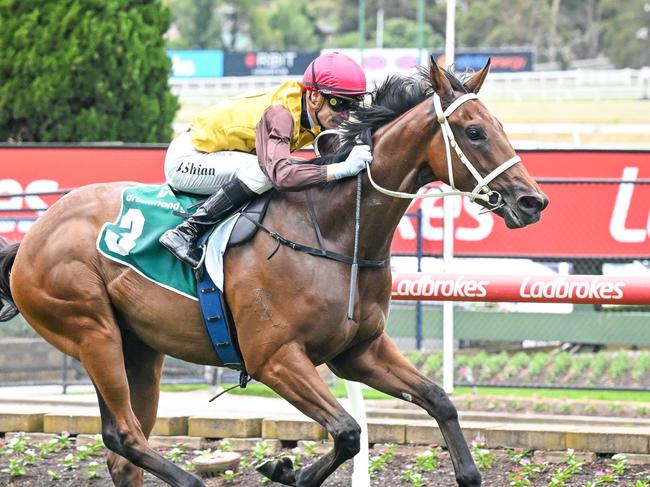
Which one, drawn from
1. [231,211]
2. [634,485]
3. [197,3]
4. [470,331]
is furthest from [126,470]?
[197,3]

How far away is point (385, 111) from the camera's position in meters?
5.43

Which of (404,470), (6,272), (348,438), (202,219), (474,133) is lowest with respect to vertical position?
(404,470)

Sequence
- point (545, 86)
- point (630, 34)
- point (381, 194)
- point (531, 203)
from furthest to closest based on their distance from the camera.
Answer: point (630, 34) → point (545, 86) → point (381, 194) → point (531, 203)

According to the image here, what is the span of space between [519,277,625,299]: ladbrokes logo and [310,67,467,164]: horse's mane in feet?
5.97

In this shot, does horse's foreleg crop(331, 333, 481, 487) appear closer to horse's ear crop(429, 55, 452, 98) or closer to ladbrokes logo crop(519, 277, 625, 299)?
horse's ear crop(429, 55, 452, 98)

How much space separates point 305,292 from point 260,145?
686 mm

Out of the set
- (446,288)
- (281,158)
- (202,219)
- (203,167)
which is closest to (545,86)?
(446,288)

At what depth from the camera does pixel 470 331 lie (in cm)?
1066

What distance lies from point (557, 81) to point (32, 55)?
98.1ft

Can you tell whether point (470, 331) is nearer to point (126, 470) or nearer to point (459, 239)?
point (459, 239)

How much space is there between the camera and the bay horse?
5168 mm

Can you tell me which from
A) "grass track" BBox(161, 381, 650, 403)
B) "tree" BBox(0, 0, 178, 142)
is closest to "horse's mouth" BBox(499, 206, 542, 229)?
"grass track" BBox(161, 381, 650, 403)

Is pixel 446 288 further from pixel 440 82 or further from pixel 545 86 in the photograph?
pixel 545 86

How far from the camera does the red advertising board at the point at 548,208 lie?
404 inches
